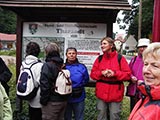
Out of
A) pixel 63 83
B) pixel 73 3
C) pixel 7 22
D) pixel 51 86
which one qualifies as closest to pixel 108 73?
pixel 63 83

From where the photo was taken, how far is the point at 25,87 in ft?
18.1

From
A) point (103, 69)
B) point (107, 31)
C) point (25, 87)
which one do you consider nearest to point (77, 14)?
point (107, 31)

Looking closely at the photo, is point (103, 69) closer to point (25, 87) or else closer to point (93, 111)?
point (25, 87)

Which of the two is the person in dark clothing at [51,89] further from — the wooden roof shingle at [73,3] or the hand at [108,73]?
the wooden roof shingle at [73,3]

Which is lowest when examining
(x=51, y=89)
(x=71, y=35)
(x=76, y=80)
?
(x=51, y=89)

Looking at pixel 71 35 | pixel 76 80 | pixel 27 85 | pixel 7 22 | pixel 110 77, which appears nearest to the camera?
pixel 27 85

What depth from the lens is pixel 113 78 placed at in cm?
566

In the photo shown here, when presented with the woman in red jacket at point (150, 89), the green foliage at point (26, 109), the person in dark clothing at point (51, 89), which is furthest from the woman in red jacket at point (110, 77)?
the woman in red jacket at point (150, 89)

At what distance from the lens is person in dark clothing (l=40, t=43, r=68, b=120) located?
5.24 meters

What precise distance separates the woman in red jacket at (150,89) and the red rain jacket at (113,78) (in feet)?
10.2

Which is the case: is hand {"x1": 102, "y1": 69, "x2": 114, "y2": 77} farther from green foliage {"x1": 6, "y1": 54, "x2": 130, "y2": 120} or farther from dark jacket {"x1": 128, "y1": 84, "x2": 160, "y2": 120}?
dark jacket {"x1": 128, "y1": 84, "x2": 160, "y2": 120}

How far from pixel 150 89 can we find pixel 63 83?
3159 mm

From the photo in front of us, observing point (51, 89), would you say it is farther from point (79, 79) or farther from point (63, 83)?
point (79, 79)

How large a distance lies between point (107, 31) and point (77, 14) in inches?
27.2
